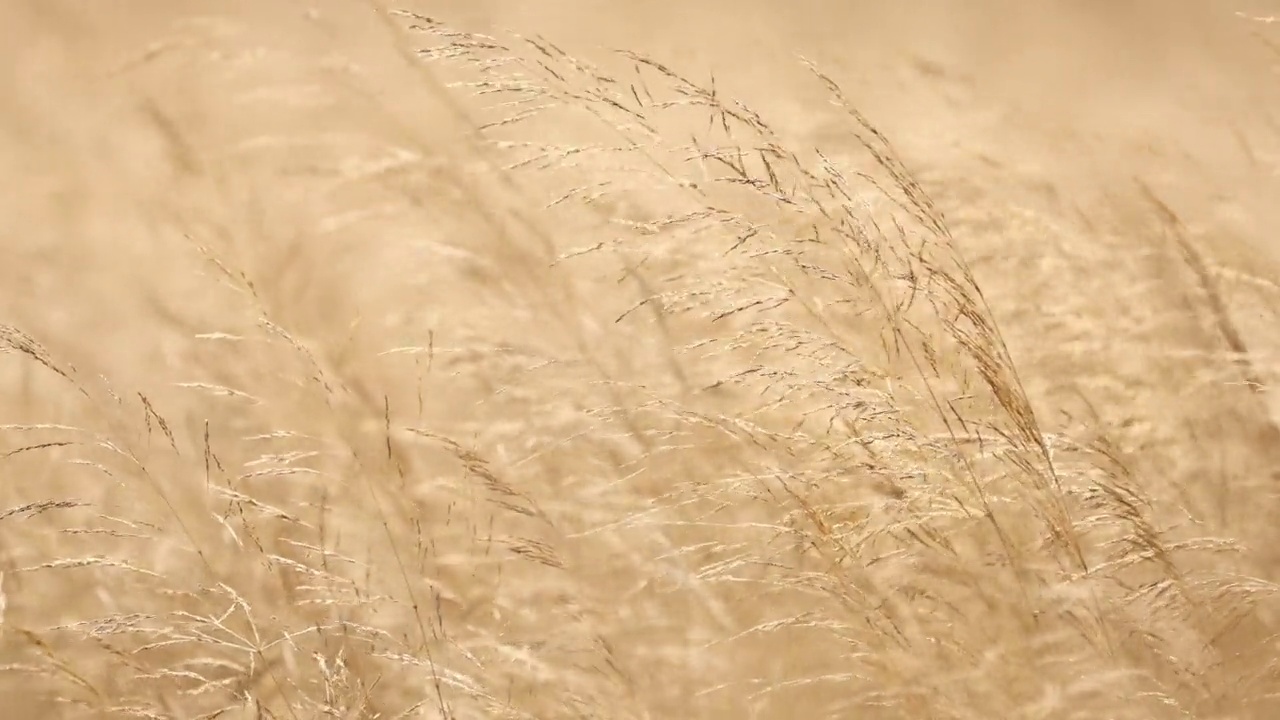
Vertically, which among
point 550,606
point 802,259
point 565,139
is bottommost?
point 550,606

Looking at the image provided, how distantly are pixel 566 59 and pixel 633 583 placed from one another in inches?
28.9

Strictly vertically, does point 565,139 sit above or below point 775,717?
above

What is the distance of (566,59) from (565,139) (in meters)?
0.11

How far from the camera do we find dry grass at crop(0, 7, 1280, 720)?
4.25ft

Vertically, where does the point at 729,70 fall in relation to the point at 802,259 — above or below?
above

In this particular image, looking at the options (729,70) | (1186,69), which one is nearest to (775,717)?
(729,70)

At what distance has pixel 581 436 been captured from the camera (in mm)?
1356

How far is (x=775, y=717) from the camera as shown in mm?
1312

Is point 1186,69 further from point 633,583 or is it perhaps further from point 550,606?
point 550,606

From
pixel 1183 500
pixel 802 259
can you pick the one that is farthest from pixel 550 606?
pixel 1183 500

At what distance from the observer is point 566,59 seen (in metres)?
1.33

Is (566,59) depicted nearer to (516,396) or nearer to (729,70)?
(729,70)

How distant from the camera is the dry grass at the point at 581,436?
129cm

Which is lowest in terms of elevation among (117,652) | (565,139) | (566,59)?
(117,652)
